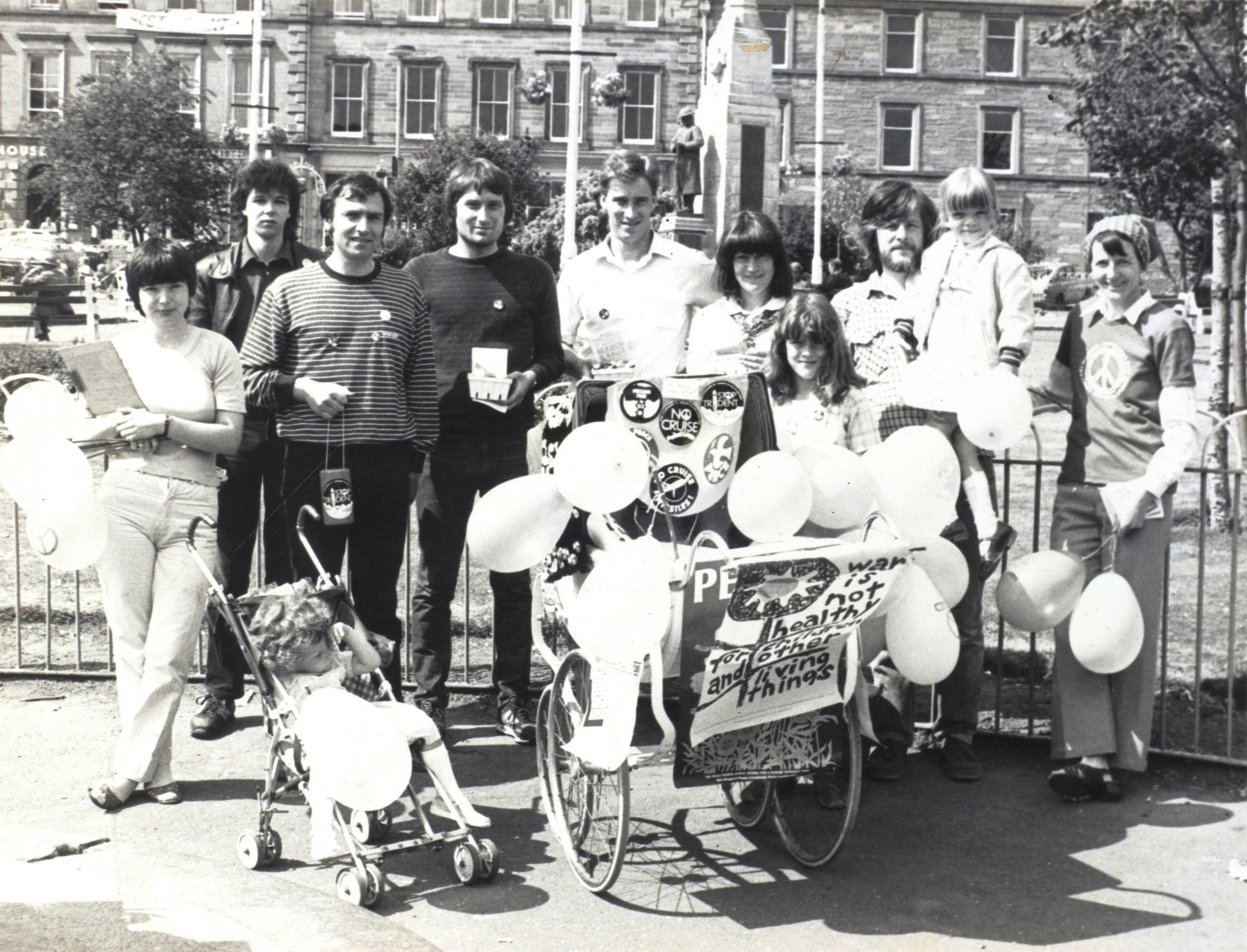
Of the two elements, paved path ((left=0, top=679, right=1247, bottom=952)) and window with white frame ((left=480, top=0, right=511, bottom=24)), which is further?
window with white frame ((left=480, top=0, right=511, bottom=24))

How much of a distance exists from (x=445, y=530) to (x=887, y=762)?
191cm

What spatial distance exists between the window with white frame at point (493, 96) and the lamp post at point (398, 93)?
94.0 inches

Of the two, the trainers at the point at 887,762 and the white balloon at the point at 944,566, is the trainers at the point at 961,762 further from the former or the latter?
the white balloon at the point at 944,566

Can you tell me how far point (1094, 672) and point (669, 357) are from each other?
1953 mm

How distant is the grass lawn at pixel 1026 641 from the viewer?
19.0 feet

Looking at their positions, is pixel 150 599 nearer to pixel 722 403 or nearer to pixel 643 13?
pixel 722 403

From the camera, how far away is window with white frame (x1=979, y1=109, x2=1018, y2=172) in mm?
52594

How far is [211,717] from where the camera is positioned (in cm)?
588

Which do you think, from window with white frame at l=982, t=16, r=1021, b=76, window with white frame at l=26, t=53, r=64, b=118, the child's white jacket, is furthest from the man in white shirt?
window with white frame at l=982, t=16, r=1021, b=76

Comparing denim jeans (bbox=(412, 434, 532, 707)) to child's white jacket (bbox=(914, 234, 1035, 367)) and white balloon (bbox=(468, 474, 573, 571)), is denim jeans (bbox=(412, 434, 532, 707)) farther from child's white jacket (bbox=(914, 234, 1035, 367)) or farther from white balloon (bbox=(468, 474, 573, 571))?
child's white jacket (bbox=(914, 234, 1035, 367))

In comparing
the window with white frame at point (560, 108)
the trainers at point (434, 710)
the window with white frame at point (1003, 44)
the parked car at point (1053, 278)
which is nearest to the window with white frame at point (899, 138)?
the window with white frame at point (1003, 44)

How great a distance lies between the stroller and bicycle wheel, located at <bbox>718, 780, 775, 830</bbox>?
86 cm

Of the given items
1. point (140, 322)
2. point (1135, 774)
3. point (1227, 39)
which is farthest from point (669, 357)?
point (1227, 39)

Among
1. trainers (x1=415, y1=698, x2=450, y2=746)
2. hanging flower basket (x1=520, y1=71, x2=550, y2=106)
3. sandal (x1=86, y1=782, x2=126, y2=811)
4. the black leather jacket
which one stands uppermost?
hanging flower basket (x1=520, y1=71, x2=550, y2=106)
